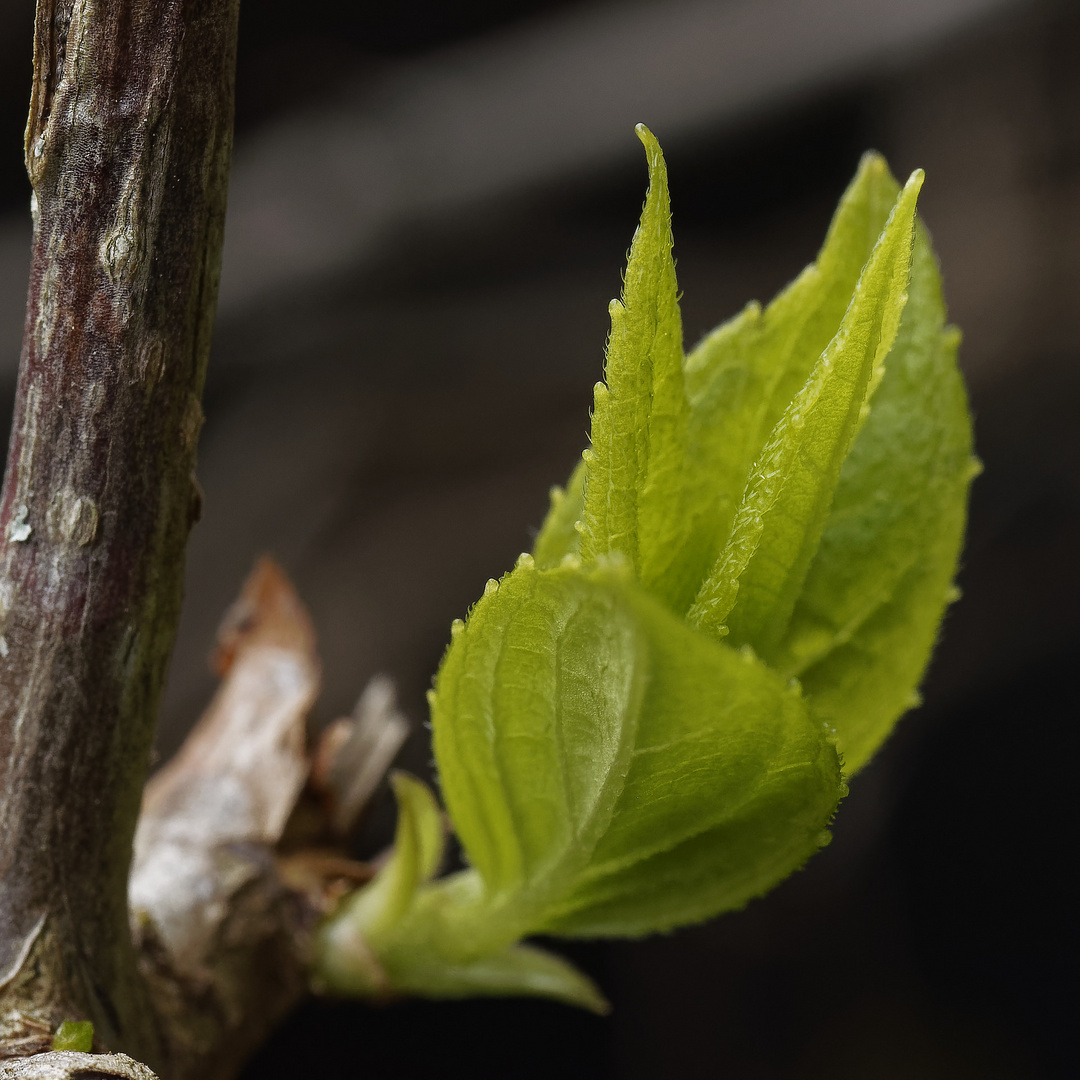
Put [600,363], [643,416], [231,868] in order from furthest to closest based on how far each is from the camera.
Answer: [600,363] → [231,868] → [643,416]

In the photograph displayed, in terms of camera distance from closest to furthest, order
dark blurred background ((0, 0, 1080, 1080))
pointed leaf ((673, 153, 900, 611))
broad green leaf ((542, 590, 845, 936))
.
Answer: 1. broad green leaf ((542, 590, 845, 936))
2. pointed leaf ((673, 153, 900, 611))
3. dark blurred background ((0, 0, 1080, 1080))

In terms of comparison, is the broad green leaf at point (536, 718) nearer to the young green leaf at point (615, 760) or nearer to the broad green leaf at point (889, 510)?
the young green leaf at point (615, 760)

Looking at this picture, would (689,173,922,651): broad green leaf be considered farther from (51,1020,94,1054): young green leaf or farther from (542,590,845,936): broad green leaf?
(51,1020,94,1054): young green leaf

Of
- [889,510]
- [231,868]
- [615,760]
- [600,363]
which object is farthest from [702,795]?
[600,363]

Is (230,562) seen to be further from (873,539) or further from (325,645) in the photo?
(873,539)

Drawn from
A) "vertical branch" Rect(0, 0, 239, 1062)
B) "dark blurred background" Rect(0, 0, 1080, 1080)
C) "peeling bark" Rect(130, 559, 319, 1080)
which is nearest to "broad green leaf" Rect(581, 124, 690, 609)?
"vertical branch" Rect(0, 0, 239, 1062)

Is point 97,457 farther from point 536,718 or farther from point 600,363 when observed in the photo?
point 600,363

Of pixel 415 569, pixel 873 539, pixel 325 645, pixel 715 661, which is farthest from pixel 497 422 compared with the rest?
pixel 715 661
